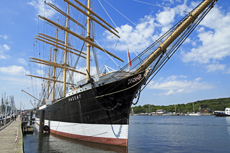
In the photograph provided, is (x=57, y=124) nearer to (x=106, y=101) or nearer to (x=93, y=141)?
(x=93, y=141)

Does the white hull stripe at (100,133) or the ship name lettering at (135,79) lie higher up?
the ship name lettering at (135,79)

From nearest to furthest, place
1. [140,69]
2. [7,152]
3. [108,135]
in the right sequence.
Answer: [7,152] < [140,69] < [108,135]

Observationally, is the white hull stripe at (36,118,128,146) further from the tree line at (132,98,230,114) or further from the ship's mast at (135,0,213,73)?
the tree line at (132,98,230,114)

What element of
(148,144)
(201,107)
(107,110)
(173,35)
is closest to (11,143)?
(107,110)

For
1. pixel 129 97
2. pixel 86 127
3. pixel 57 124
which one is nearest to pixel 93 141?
pixel 86 127

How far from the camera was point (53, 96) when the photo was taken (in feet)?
112

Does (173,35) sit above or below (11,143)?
above

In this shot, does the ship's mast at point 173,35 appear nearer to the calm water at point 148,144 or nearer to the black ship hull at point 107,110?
the black ship hull at point 107,110

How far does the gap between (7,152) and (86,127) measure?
6227 mm

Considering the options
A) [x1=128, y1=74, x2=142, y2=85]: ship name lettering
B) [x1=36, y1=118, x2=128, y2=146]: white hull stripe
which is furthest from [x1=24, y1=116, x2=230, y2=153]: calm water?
[x1=128, y1=74, x2=142, y2=85]: ship name lettering

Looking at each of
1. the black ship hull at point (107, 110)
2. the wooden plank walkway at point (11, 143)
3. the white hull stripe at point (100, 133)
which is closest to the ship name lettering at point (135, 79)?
the black ship hull at point (107, 110)

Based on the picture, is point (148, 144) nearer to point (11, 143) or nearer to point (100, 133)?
point (100, 133)

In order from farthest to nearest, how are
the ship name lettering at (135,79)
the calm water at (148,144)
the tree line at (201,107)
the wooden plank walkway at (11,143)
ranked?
the tree line at (201,107) < the calm water at (148,144) < the ship name lettering at (135,79) < the wooden plank walkway at (11,143)

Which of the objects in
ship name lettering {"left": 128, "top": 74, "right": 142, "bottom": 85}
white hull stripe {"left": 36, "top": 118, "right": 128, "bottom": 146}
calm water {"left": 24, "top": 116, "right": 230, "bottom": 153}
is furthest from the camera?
calm water {"left": 24, "top": 116, "right": 230, "bottom": 153}
